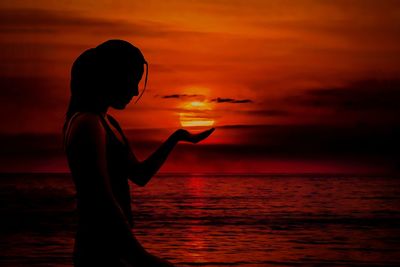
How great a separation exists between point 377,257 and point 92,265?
55.1 feet

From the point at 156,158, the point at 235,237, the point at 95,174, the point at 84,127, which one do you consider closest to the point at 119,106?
the point at 84,127

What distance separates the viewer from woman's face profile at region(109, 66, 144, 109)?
2164 mm

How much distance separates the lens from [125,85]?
2.17 m

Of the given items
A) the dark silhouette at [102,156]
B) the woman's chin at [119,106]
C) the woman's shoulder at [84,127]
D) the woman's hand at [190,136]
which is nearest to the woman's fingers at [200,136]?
the woman's hand at [190,136]

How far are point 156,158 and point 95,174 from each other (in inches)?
24.5

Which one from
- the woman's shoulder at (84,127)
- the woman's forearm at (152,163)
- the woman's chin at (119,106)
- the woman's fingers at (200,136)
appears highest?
the woman's chin at (119,106)

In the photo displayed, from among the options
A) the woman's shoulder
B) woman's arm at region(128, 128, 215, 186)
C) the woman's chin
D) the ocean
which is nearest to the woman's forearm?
woman's arm at region(128, 128, 215, 186)

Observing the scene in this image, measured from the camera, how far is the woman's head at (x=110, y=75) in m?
2.17

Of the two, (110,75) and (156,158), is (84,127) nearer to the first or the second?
(110,75)

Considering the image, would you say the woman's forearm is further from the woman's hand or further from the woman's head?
the woman's head

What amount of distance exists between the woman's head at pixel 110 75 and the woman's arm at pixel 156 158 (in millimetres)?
270

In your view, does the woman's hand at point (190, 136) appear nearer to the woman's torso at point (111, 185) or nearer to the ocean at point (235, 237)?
the woman's torso at point (111, 185)

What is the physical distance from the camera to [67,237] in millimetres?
23359

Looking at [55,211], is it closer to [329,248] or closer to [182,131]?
[329,248]
